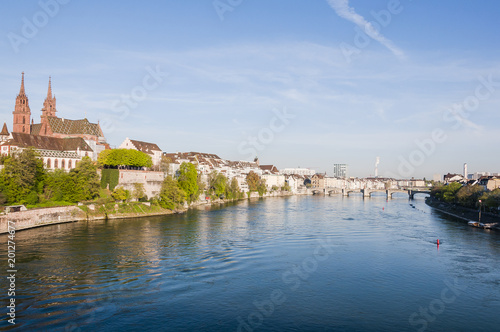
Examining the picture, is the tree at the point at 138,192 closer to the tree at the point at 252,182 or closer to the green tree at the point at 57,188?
the green tree at the point at 57,188

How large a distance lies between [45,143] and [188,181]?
77.8ft

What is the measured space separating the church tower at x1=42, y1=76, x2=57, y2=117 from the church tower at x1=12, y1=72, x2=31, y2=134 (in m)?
9.67

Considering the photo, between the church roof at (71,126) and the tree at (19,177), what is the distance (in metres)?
33.3

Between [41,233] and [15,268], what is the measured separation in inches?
509

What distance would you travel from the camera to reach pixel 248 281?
22.4 m

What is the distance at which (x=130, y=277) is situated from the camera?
73.8 feet

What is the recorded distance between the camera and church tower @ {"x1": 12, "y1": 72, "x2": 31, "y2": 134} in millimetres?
73625

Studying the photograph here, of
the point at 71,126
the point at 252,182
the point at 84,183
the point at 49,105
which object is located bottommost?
the point at 252,182

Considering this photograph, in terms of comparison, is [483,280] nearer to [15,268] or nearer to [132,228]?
[15,268]

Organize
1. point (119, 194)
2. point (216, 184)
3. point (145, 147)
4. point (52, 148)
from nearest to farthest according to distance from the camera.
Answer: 1. point (119, 194)
2. point (52, 148)
3. point (216, 184)
4. point (145, 147)

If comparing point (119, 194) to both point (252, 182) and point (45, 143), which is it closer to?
point (45, 143)

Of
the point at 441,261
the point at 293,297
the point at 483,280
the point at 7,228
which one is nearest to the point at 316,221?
the point at 441,261

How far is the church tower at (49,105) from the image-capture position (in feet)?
279

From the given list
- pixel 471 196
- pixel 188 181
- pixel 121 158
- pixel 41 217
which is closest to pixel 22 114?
pixel 121 158
